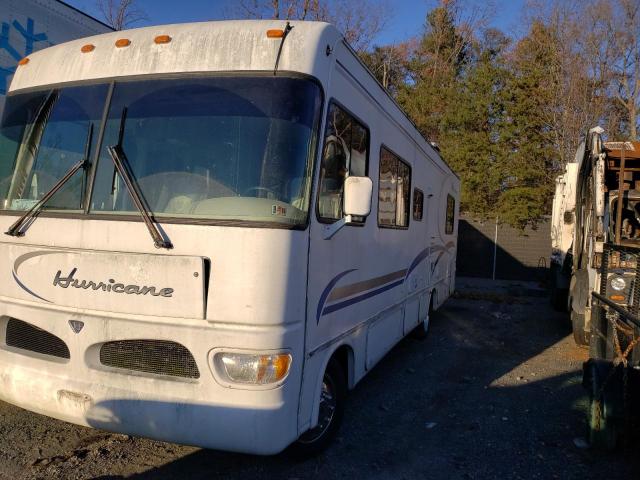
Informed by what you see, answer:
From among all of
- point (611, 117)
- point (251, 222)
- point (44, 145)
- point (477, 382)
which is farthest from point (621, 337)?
Result: point (611, 117)

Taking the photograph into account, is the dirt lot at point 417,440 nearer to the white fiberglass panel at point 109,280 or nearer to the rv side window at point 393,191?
the white fiberglass panel at point 109,280

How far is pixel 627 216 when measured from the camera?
7844 millimetres

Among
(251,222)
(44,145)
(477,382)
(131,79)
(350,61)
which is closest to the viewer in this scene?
(251,222)

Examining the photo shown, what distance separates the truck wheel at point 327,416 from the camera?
382 centimetres

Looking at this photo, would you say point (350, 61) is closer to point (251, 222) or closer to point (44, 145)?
point (251, 222)

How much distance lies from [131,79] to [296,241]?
1596 millimetres

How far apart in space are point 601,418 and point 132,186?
3953 mm

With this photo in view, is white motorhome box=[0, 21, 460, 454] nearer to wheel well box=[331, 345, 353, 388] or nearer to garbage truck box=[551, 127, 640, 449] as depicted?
wheel well box=[331, 345, 353, 388]

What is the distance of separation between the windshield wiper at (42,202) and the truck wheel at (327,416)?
2230 mm

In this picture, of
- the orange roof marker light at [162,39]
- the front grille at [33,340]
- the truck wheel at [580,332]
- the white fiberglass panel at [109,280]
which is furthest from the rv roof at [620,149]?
the front grille at [33,340]

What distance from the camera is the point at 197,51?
3.38 metres

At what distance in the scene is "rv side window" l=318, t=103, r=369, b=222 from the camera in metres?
3.46

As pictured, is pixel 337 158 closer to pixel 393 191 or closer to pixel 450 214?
pixel 393 191

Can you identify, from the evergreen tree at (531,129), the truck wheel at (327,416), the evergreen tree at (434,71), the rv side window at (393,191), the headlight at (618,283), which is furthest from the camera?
the evergreen tree at (434,71)
